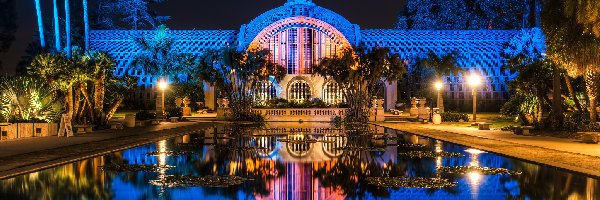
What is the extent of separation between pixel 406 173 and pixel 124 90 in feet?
77.8

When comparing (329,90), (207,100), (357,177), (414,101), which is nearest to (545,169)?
(357,177)

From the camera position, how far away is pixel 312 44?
2347 inches

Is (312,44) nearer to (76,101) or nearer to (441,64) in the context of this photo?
(441,64)

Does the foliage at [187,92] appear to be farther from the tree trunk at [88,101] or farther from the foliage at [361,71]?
the tree trunk at [88,101]

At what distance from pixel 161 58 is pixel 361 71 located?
67.7 feet

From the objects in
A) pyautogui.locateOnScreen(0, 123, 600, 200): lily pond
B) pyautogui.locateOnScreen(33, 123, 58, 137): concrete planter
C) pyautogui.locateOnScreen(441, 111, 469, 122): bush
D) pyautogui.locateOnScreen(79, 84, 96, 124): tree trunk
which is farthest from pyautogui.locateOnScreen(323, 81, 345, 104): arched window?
pyautogui.locateOnScreen(0, 123, 600, 200): lily pond

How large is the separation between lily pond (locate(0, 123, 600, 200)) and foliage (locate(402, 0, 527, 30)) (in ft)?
Result: 170

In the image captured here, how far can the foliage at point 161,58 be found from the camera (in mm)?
57562

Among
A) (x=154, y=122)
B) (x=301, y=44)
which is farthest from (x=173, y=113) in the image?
(x=301, y=44)

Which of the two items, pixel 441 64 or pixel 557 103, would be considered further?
pixel 441 64

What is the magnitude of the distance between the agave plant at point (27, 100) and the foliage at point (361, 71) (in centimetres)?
1878

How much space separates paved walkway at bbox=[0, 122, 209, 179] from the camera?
55.8ft

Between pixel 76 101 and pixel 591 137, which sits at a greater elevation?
pixel 76 101

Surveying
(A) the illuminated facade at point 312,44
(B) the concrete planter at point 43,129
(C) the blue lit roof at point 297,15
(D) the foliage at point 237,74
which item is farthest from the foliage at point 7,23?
(B) the concrete planter at point 43,129
